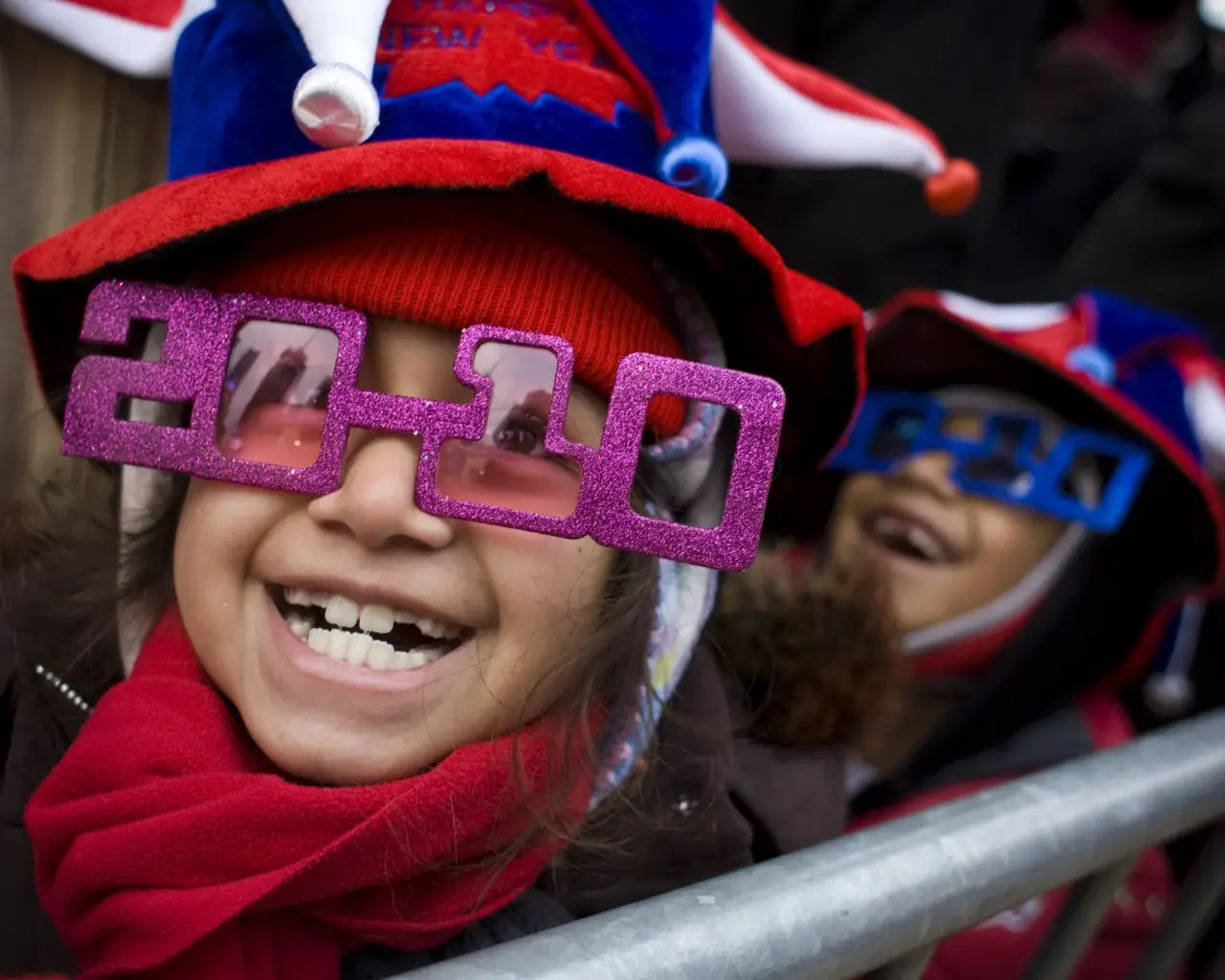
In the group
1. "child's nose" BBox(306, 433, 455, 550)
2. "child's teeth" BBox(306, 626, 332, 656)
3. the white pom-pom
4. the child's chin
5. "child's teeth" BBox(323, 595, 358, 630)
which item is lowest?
the white pom-pom

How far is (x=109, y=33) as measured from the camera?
0.62 m

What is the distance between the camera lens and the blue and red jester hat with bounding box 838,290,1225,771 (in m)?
1.07

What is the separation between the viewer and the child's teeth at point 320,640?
583 mm

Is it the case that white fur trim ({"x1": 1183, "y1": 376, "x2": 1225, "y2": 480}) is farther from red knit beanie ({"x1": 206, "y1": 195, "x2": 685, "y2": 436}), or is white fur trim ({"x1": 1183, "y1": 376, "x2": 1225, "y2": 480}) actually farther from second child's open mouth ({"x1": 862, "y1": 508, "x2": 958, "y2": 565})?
red knit beanie ({"x1": 206, "y1": 195, "x2": 685, "y2": 436})

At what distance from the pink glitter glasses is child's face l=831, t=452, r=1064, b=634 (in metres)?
0.53

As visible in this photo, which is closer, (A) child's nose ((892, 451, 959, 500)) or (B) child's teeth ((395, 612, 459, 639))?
(B) child's teeth ((395, 612, 459, 639))

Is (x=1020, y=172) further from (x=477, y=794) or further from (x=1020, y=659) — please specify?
(x=477, y=794)

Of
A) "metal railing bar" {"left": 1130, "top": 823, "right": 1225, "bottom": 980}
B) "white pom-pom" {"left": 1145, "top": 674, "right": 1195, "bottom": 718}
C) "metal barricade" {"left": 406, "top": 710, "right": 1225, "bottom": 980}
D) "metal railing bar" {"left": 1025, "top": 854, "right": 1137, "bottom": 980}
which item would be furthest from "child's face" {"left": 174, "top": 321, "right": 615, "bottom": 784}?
"white pom-pom" {"left": 1145, "top": 674, "right": 1195, "bottom": 718}

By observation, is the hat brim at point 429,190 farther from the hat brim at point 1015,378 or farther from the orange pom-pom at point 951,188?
the hat brim at point 1015,378

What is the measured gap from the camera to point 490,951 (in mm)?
413

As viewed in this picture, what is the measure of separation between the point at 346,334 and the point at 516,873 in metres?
A: 0.31

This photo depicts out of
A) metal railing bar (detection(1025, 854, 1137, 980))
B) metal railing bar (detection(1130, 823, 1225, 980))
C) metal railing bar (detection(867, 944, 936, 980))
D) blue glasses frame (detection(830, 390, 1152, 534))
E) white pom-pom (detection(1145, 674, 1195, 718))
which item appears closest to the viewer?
metal railing bar (detection(867, 944, 936, 980))

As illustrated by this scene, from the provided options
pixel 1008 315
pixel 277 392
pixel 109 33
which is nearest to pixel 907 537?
pixel 1008 315

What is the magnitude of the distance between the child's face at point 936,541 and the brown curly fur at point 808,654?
157 mm
